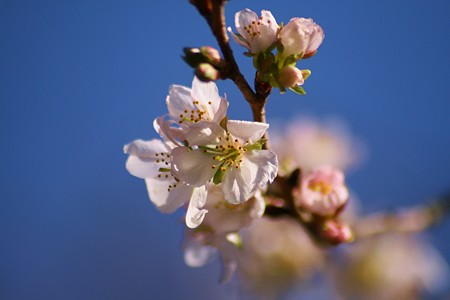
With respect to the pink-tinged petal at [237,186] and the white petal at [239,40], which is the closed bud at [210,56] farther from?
the pink-tinged petal at [237,186]

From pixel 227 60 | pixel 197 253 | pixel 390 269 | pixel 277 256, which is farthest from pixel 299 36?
pixel 390 269

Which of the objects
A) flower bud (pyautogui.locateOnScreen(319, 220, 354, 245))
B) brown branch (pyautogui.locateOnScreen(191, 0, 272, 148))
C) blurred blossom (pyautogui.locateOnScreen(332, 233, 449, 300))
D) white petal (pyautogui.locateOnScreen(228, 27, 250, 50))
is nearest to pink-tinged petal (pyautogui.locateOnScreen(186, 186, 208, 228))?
brown branch (pyautogui.locateOnScreen(191, 0, 272, 148))

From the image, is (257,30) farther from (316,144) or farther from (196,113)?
(316,144)

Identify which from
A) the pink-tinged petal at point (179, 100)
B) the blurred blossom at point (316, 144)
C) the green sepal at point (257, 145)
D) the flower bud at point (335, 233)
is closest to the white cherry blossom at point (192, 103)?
the pink-tinged petal at point (179, 100)

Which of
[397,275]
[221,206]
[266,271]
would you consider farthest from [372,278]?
[221,206]

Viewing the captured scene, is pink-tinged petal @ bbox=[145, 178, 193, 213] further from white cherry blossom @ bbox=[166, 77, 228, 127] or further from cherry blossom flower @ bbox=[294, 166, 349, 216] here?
cherry blossom flower @ bbox=[294, 166, 349, 216]

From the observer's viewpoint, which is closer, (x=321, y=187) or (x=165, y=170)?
(x=165, y=170)
